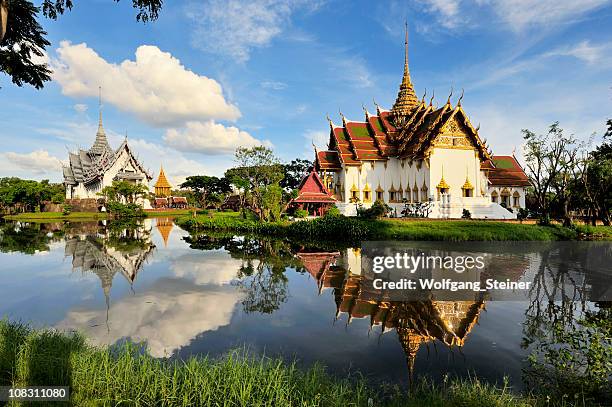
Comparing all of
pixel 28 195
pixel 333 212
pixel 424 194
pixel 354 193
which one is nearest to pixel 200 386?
pixel 333 212

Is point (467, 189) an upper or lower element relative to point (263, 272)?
upper

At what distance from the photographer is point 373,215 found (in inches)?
830

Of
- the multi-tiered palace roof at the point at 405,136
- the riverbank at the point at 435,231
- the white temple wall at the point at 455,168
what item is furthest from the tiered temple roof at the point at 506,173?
the riverbank at the point at 435,231

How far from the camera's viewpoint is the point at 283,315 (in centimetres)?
655

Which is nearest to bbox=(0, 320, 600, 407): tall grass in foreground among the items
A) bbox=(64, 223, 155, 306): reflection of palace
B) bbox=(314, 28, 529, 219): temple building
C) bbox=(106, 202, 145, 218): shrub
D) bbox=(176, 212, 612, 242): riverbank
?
bbox=(64, 223, 155, 306): reflection of palace

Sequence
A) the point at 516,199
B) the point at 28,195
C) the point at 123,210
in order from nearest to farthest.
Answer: the point at 516,199
the point at 123,210
the point at 28,195

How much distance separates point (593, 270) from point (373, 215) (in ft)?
38.5

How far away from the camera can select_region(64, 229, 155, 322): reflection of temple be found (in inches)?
403

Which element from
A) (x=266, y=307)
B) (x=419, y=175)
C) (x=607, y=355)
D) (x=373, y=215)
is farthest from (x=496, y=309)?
(x=419, y=175)

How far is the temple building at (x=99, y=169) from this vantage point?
5641 cm

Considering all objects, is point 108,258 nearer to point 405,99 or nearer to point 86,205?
point 405,99

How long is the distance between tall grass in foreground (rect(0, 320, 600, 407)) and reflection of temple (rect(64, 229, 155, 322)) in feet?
12.0

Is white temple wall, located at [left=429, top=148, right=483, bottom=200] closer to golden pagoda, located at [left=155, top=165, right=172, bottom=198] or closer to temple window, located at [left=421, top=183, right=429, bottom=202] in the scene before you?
temple window, located at [left=421, top=183, right=429, bottom=202]

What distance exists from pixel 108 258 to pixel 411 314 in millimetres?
11271
